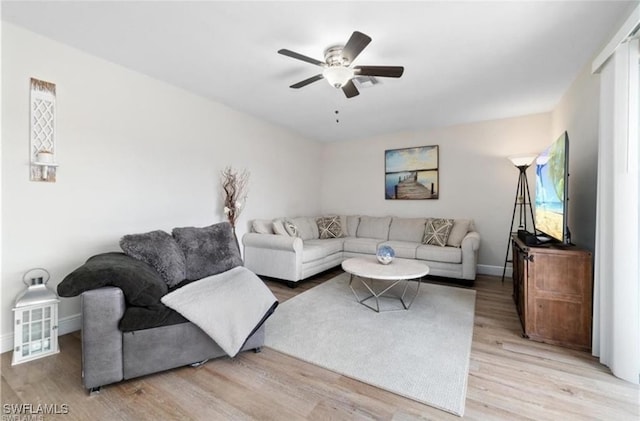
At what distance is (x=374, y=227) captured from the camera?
192 inches

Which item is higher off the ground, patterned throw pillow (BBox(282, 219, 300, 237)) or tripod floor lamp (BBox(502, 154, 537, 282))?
tripod floor lamp (BBox(502, 154, 537, 282))

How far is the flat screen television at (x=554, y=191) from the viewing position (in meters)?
2.10

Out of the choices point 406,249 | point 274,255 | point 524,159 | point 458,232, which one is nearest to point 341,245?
point 406,249

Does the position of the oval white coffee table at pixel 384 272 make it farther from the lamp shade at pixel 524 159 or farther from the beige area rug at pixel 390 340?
the lamp shade at pixel 524 159

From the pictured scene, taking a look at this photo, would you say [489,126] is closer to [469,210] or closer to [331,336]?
[469,210]

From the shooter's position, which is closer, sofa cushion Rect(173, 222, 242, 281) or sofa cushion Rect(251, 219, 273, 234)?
sofa cushion Rect(173, 222, 242, 281)

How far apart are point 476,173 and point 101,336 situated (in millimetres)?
4926

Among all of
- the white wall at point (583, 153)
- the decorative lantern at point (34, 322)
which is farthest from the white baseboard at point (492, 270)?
the decorative lantern at point (34, 322)

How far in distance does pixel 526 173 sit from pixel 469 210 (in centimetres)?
93

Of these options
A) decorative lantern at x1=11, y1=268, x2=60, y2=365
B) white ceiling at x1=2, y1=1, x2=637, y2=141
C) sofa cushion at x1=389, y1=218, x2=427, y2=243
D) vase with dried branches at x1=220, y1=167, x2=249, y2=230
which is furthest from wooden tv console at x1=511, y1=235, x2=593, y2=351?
decorative lantern at x1=11, y1=268, x2=60, y2=365

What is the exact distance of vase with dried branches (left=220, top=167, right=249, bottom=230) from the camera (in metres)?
3.63

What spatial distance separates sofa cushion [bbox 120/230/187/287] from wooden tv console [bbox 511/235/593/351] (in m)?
2.87

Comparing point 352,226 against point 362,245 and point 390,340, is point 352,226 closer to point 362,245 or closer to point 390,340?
point 362,245

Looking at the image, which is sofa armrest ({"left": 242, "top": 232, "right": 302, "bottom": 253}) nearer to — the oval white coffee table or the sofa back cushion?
the oval white coffee table
